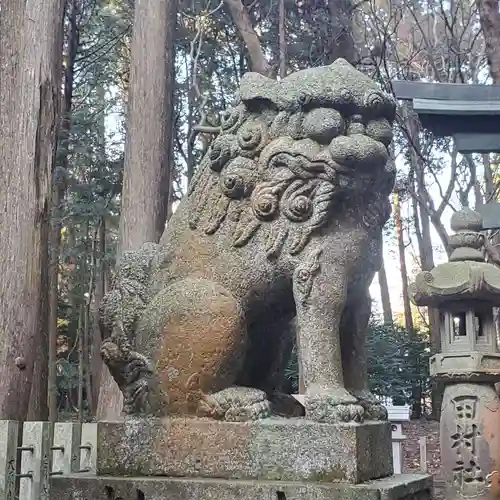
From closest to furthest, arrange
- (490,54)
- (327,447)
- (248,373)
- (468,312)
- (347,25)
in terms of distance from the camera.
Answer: (327,447) < (248,373) < (468,312) < (490,54) < (347,25)

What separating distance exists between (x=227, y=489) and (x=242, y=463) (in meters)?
0.11

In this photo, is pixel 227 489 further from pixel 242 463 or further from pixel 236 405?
pixel 236 405

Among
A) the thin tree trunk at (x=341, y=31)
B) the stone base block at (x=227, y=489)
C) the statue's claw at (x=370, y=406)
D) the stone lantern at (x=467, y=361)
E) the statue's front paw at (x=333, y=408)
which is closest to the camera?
the stone base block at (x=227, y=489)

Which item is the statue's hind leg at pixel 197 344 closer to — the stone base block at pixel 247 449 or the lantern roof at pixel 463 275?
the stone base block at pixel 247 449

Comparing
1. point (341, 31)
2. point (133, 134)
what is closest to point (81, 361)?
point (133, 134)

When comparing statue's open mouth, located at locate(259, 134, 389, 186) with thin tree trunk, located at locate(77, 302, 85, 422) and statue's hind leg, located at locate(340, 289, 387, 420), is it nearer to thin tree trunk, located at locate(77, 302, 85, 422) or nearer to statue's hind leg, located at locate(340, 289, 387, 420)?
statue's hind leg, located at locate(340, 289, 387, 420)

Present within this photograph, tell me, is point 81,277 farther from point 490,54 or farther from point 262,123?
point 262,123

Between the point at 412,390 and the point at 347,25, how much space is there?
7.43 m

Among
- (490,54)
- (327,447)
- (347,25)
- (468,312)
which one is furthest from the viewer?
(347,25)

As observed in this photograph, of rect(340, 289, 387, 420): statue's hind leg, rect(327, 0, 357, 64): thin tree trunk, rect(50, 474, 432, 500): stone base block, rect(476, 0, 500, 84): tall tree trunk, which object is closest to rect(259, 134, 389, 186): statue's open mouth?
rect(340, 289, 387, 420): statue's hind leg

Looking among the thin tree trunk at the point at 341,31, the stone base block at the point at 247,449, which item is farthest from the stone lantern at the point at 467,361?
the thin tree trunk at the point at 341,31

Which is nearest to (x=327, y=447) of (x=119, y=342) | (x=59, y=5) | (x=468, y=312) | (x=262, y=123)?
(x=119, y=342)

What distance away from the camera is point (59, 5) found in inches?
245

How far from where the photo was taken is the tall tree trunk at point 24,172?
533cm
